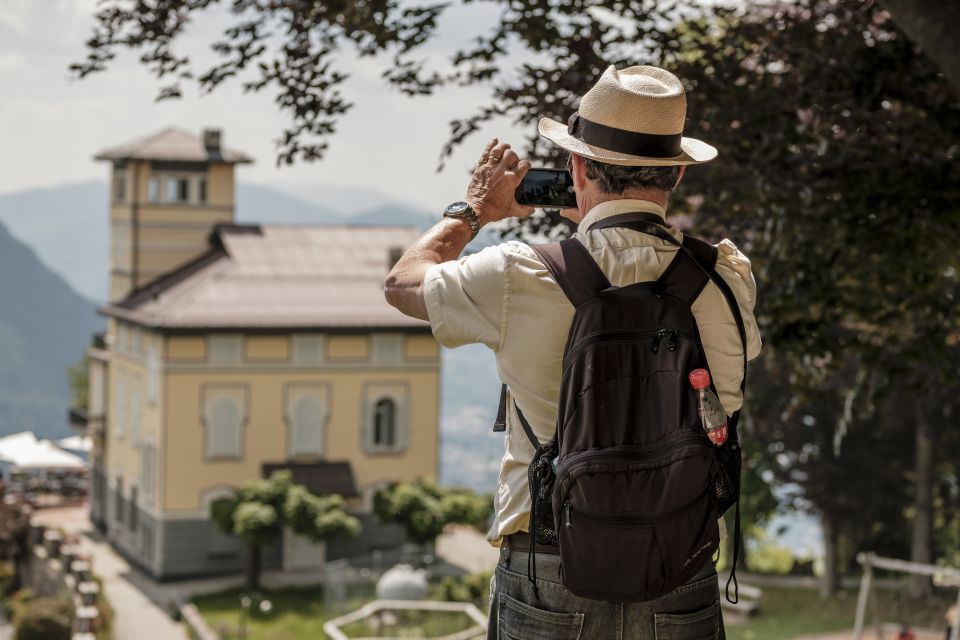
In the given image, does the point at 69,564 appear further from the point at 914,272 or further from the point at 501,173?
the point at 501,173

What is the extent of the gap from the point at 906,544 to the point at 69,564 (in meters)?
19.7

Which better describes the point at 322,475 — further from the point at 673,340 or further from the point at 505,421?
the point at 673,340

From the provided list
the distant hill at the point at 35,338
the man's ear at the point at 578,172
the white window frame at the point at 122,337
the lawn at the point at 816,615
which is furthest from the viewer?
the distant hill at the point at 35,338

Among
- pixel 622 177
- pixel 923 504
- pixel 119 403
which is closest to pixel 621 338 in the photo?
pixel 622 177

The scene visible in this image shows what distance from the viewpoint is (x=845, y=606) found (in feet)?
88.8

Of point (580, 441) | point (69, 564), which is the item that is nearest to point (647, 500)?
point (580, 441)

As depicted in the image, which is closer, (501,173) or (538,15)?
(501,173)

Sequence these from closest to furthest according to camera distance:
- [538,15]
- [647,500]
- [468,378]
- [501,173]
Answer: [647,500]
[501,173]
[538,15]
[468,378]

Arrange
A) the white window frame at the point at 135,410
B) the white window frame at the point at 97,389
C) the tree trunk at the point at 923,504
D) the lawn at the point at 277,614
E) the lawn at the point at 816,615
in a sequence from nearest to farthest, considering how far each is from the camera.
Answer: the lawn at the point at 816,615
the tree trunk at the point at 923,504
the lawn at the point at 277,614
the white window frame at the point at 135,410
the white window frame at the point at 97,389

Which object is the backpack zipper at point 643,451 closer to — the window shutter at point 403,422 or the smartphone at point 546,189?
the smartphone at point 546,189

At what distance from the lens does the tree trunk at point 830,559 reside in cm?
2845

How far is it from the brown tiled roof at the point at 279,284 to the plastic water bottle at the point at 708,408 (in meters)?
35.0

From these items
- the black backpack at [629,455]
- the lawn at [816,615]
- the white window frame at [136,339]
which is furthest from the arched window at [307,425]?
the black backpack at [629,455]

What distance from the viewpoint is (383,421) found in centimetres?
4012
